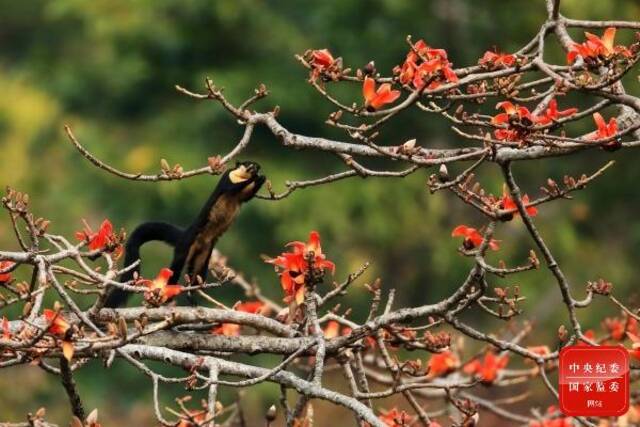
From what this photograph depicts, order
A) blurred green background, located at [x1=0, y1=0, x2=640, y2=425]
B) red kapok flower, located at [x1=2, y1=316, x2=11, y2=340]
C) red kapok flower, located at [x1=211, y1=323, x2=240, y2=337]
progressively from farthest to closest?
1. blurred green background, located at [x1=0, y1=0, x2=640, y2=425]
2. red kapok flower, located at [x1=211, y1=323, x2=240, y2=337]
3. red kapok flower, located at [x1=2, y1=316, x2=11, y2=340]

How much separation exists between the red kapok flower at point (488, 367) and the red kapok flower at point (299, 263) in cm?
137

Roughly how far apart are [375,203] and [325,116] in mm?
1298

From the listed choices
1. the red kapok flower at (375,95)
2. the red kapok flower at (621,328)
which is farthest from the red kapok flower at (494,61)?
the red kapok flower at (621,328)

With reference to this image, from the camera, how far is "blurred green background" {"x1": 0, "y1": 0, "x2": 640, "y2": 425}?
15516mm

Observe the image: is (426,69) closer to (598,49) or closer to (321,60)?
(321,60)

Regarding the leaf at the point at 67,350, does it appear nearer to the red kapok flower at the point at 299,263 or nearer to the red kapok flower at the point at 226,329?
the red kapok flower at the point at 299,263

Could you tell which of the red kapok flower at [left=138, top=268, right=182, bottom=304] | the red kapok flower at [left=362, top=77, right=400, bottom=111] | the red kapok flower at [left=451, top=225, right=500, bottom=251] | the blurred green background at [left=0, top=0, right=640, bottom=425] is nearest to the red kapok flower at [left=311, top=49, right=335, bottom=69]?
the red kapok flower at [left=362, top=77, right=400, bottom=111]

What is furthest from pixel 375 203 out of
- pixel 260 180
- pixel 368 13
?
pixel 260 180

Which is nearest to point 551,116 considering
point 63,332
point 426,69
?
point 426,69

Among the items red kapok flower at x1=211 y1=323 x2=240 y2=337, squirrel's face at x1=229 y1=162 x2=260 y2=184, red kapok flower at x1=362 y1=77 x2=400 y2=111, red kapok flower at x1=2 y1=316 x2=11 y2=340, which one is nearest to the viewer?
red kapok flower at x1=2 y1=316 x2=11 y2=340

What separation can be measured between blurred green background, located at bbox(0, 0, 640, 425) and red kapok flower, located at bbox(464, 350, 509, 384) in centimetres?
953

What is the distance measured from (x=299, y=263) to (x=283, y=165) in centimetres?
1208

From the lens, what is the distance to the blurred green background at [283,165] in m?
15.5

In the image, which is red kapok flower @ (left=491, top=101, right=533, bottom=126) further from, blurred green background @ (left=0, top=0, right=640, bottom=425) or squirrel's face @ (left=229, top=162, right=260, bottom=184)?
blurred green background @ (left=0, top=0, right=640, bottom=425)
